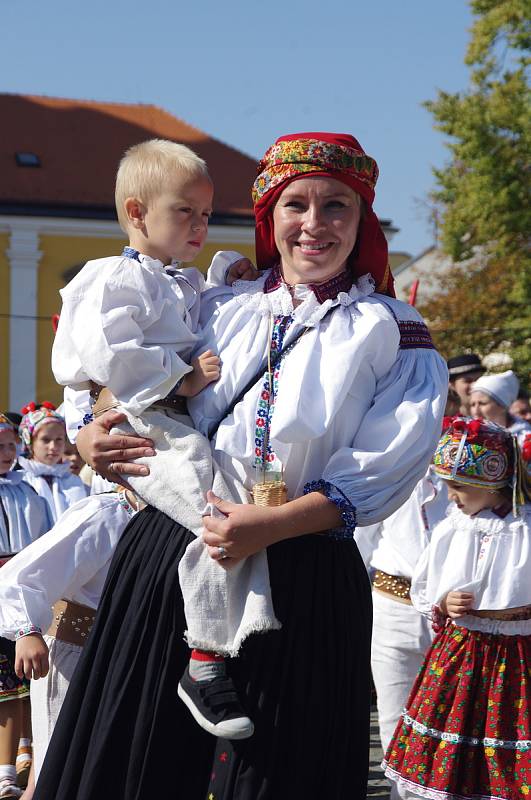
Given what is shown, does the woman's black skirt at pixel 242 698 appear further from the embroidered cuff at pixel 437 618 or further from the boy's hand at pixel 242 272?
the embroidered cuff at pixel 437 618

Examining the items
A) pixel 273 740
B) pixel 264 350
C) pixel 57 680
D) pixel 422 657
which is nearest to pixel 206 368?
pixel 264 350

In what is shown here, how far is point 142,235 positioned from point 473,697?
9.33 ft

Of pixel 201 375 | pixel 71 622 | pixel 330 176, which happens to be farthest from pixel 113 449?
pixel 71 622

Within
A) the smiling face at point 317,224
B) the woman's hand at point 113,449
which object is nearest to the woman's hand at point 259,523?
the woman's hand at point 113,449

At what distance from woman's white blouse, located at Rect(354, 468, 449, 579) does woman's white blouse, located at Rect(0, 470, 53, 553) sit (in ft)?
6.74

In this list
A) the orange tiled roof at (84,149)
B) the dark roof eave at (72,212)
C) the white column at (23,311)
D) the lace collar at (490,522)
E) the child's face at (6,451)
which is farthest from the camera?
the orange tiled roof at (84,149)

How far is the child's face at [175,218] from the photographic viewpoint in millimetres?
3176

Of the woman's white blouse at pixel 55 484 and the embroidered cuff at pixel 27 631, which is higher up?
the woman's white blouse at pixel 55 484

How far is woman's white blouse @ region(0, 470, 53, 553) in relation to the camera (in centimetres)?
689

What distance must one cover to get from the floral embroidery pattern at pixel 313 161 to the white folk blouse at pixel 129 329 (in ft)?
1.21

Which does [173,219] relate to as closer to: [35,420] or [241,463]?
[241,463]

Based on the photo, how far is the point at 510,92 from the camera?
802 inches

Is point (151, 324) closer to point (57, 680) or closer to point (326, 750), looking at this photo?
point (326, 750)

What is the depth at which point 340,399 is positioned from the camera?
282 centimetres
